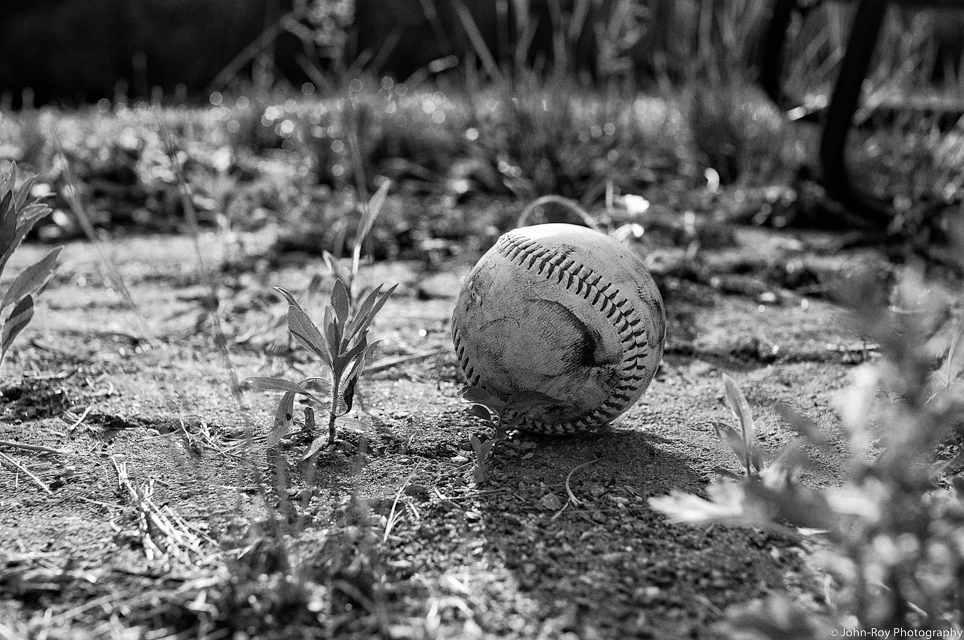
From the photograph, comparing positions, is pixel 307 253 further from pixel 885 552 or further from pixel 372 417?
pixel 885 552

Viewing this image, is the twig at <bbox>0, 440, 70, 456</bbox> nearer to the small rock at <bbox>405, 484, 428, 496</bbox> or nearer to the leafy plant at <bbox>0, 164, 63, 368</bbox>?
the leafy plant at <bbox>0, 164, 63, 368</bbox>

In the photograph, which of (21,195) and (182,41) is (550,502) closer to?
(21,195)

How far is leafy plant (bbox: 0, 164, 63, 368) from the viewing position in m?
2.09

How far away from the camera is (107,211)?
489cm

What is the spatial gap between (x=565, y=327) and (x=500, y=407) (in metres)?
0.23

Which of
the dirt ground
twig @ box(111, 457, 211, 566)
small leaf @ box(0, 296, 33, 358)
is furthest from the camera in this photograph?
small leaf @ box(0, 296, 33, 358)

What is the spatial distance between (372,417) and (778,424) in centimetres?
104

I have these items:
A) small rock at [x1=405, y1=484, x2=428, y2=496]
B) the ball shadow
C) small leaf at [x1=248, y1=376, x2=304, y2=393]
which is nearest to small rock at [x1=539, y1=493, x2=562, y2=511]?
the ball shadow

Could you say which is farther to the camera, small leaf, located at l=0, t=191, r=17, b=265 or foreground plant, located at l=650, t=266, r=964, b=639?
small leaf, located at l=0, t=191, r=17, b=265

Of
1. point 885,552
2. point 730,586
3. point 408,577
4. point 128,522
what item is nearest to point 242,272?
point 128,522

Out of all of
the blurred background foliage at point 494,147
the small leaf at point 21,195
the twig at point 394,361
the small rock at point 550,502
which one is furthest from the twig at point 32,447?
the blurred background foliage at point 494,147

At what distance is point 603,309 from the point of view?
2.08m

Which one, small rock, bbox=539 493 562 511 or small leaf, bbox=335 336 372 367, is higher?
small leaf, bbox=335 336 372 367

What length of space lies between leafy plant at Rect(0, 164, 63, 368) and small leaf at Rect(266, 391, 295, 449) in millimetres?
627
